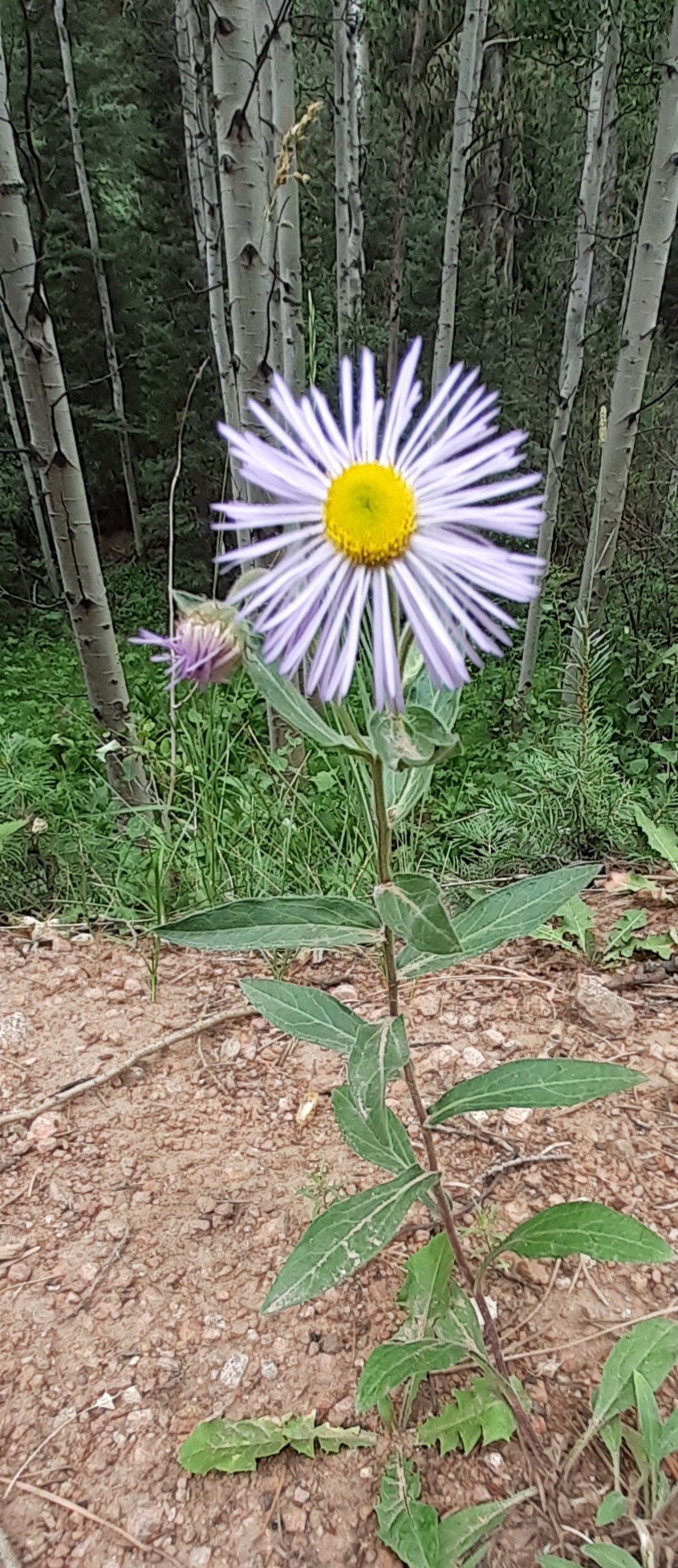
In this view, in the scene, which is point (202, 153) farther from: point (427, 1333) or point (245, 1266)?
point (427, 1333)

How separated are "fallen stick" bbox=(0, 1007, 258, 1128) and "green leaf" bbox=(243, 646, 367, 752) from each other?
1.01 meters

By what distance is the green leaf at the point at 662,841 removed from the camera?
2014 millimetres

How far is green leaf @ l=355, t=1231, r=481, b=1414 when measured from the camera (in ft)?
2.80

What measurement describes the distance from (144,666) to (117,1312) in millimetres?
6614

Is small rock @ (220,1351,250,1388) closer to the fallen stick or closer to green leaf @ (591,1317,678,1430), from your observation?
green leaf @ (591,1317,678,1430)

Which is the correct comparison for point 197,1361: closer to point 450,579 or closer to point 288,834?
point 450,579

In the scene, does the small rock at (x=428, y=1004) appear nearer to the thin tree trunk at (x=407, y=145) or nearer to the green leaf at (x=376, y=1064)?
the green leaf at (x=376, y=1064)

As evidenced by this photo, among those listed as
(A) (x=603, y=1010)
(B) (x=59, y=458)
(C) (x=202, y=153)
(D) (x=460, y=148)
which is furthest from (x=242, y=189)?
(C) (x=202, y=153)

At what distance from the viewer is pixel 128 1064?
1572 mm

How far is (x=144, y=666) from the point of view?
7.41 metres

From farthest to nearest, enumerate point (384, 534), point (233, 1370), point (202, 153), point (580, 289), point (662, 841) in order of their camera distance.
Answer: point (202, 153) → point (580, 289) → point (662, 841) → point (233, 1370) → point (384, 534)

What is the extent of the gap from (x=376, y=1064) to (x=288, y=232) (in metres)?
4.67

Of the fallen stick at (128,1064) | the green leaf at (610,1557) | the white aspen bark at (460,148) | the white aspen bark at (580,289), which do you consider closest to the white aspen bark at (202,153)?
the white aspen bark at (460,148)

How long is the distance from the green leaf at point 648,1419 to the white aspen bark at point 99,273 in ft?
26.8
